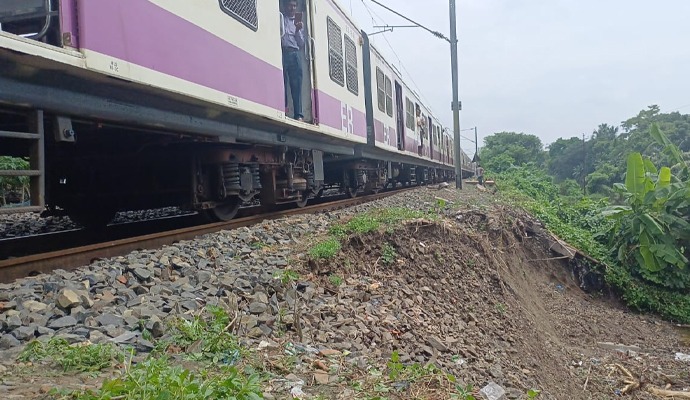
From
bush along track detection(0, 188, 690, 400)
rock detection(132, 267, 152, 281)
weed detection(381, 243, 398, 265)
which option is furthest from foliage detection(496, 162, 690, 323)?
rock detection(132, 267, 152, 281)

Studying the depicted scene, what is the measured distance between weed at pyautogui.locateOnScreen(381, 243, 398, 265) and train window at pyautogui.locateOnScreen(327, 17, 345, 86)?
4081 mm

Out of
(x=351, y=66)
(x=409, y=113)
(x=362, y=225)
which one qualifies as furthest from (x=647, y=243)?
(x=409, y=113)

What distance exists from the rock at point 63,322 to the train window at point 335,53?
20.9 feet

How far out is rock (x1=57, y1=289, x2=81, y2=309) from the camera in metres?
3.19

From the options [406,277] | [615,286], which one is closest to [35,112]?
[406,277]

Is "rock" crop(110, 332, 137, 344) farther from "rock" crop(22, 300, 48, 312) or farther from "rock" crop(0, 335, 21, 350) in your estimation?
"rock" crop(22, 300, 48, 312)

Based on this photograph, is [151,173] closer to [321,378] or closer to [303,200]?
[303,200]

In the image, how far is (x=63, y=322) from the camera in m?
2.99

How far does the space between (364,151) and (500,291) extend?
5902mm

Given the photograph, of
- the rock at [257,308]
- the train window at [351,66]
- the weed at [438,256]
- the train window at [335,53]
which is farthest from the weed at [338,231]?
the train window at [351,66]

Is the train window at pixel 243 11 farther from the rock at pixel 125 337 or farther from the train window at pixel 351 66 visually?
the train window at pixel 351 66

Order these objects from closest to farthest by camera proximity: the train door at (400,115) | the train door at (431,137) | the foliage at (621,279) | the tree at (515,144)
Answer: the foliage at (621,279), the train door at (400,115), the train door at (431,137), the tree at (515,144)

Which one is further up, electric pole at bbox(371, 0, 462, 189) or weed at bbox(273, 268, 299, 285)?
electric pole at bbox(371, 0, 462, 189)

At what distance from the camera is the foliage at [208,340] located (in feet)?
9.17
